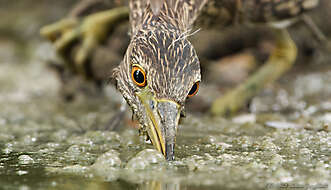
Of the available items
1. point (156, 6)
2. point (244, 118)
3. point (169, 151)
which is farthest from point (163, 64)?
point (244, 118)

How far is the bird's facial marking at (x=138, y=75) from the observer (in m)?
2.20

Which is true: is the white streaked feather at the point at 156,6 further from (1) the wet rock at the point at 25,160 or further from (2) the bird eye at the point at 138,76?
(1) the wet rock at the point at 25,160

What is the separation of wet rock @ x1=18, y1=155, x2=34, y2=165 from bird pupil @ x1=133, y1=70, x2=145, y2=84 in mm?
672

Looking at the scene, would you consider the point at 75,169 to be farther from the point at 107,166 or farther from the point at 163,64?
the point at 163,64

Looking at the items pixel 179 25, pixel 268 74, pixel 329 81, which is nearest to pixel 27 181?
pixel 179 25

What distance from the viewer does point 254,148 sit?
2.43 metres

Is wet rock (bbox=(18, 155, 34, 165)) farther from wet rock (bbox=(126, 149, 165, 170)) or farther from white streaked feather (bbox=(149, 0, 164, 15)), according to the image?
white streaked feather (bbox=(149, 0, 164, 15))

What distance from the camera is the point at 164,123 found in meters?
2.07

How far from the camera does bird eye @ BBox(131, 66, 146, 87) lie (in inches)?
86.6

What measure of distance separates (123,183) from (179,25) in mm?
1354

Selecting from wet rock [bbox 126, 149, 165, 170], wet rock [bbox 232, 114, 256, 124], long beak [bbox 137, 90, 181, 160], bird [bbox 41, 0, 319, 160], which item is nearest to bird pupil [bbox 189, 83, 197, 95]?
bird [bbox 41, 0, 319, 160]

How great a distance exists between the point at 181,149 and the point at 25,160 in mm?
838

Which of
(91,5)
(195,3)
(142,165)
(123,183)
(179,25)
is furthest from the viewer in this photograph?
(91,5)

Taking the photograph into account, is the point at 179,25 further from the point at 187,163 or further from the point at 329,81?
the point at 329,81
